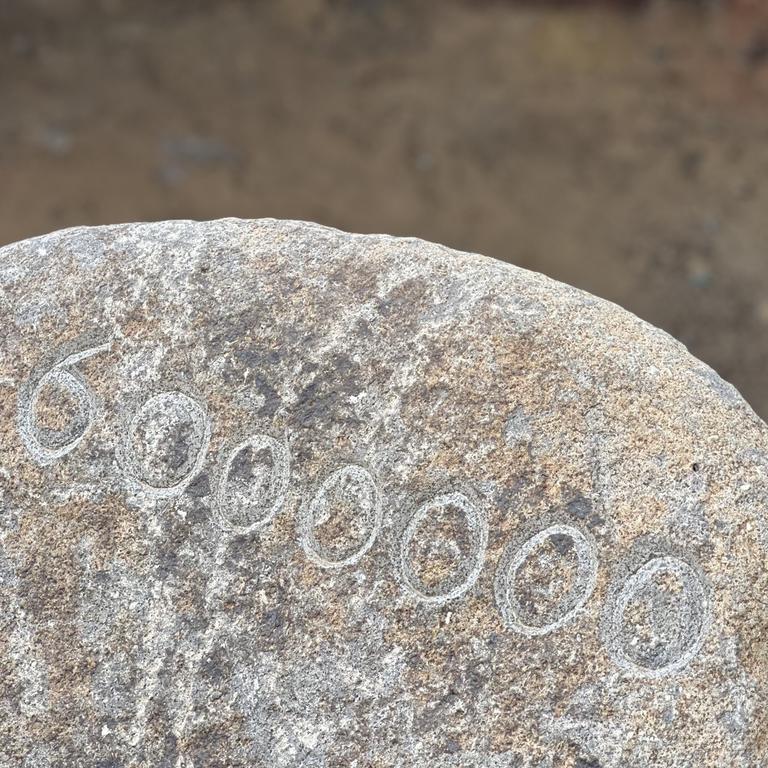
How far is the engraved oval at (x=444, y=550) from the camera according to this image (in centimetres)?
142

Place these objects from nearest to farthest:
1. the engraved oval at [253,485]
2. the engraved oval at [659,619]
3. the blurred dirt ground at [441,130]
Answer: the engraved oval at [659,619]
the engraved oval at [253,485]
the blurred dirt ground at [441,130]

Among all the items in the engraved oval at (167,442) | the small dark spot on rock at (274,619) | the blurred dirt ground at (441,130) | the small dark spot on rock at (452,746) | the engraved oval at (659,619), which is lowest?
the small dark spot on rock at (452,746)

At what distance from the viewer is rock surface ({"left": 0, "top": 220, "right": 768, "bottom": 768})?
1.37m

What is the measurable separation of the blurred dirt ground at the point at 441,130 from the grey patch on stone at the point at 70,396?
204cm

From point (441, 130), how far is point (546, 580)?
8.26 feet

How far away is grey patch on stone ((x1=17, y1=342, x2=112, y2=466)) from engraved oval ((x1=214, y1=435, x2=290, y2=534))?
0.22 m

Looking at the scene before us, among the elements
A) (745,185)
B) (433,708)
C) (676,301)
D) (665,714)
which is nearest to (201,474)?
(433,708)

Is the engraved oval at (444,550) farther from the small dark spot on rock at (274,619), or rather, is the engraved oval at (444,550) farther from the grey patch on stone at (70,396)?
the grey patch on stone at (70,396)

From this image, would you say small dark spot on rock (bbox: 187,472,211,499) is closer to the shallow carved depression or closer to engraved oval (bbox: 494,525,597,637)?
the shallow carved depression

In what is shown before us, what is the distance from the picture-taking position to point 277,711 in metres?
1.42

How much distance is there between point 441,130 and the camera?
12.0 feet

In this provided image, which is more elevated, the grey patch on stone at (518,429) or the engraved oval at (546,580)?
the grey patch on stone at (518,429)

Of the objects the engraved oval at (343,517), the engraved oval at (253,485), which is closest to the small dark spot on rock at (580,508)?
the engraved oval at (343,517)

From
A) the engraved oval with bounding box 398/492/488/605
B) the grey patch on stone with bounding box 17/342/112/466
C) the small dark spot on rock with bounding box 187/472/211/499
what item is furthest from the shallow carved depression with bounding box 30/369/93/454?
the engraved oval with bounding box 398/492/488/605
